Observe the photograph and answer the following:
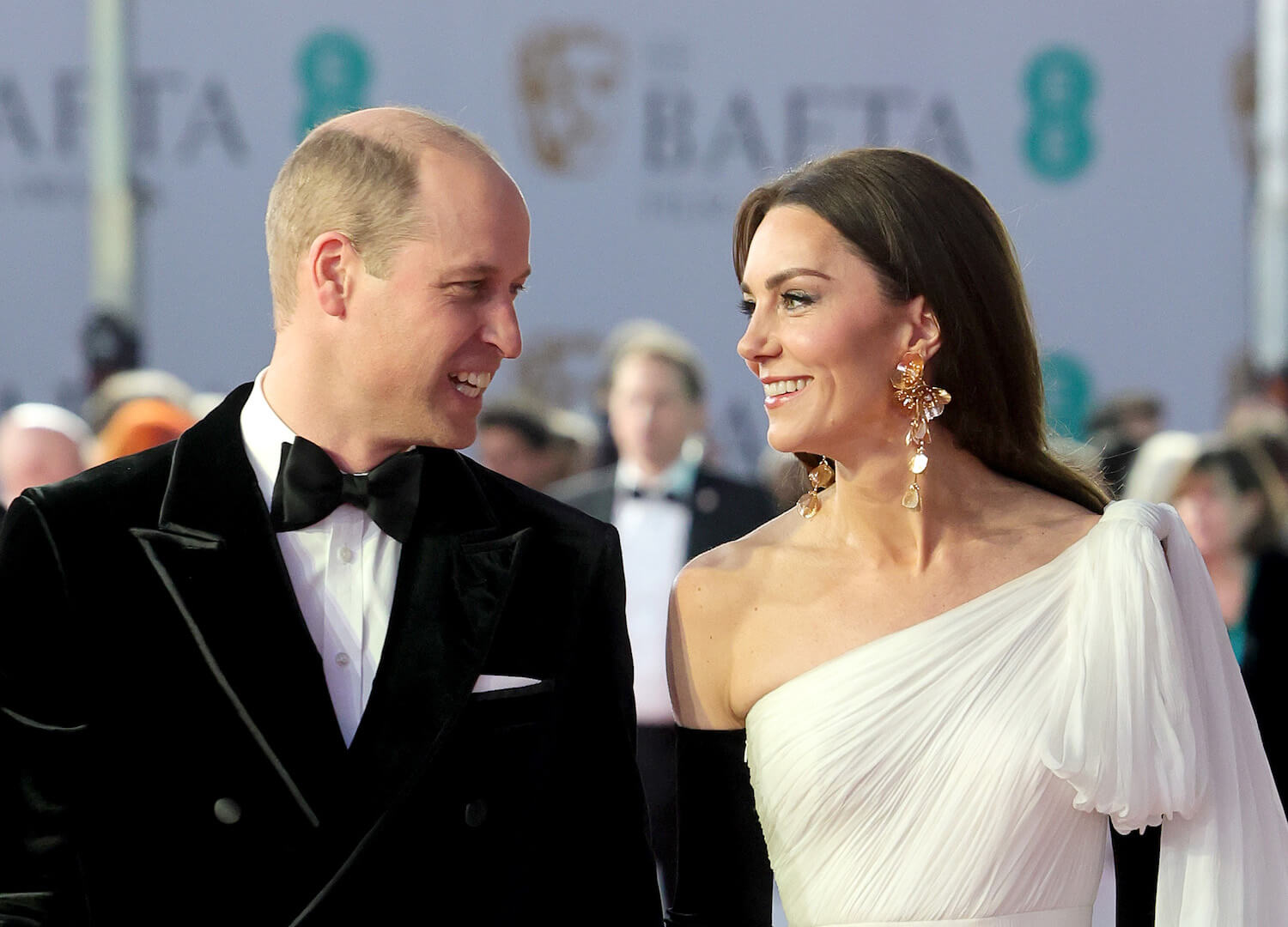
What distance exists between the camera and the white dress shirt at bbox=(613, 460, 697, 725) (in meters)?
6.21

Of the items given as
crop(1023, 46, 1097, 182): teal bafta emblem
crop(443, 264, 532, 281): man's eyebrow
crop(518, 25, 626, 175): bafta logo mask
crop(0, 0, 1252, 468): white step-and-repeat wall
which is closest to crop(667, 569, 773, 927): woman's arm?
crop(443, 264, 532, 281): man's eyebrow

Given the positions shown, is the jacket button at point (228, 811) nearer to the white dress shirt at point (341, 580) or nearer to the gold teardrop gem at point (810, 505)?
the white dress shirt at point (341, 580)

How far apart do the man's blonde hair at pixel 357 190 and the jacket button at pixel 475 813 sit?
77cm

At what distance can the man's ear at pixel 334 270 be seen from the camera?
2.64 meters

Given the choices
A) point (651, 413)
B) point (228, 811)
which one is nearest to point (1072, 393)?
point (651, 413)

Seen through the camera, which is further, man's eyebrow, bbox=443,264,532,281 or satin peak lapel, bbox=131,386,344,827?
man's eyebrow, bbox=443,264,532,281

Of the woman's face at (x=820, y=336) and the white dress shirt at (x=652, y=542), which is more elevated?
the woman's face at (x=820, y=336)

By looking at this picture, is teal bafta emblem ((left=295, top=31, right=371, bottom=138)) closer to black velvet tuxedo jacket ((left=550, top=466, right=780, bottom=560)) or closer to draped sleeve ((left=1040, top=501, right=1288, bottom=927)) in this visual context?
black velvet tuxedo jacket ((left=550, top=466, right=780, bottom=560))

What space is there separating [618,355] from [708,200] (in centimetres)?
162

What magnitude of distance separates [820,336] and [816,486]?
427 mm

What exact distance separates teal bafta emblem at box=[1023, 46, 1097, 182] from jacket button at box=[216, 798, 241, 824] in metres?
6.41

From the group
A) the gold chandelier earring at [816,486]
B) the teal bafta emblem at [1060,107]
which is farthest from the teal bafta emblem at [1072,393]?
the gold chandelier earring at [816,486]

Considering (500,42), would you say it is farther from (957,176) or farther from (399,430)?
(399,430)

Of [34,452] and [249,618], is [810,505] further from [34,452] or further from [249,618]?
[34,452]
